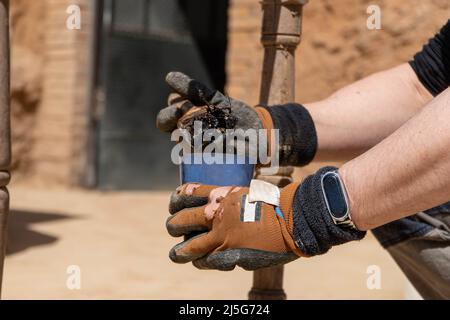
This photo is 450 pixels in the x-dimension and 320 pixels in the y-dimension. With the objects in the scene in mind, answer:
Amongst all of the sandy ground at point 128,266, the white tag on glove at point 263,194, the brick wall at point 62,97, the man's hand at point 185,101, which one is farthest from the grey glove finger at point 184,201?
the brick wall at point 62,97

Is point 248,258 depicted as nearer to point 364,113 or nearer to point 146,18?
point 364,113

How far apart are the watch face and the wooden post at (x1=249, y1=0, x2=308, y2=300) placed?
27.6 inches

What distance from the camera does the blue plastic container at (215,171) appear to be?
1683 millimetres

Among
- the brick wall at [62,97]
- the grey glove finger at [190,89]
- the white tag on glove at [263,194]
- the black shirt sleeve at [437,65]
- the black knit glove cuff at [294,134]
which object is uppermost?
the brick wall at [62,97]

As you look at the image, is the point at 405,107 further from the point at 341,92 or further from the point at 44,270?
the point at 44,270

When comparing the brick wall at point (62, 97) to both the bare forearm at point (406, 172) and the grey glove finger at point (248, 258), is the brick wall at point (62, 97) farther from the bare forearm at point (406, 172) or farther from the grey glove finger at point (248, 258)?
the bare forearm at point (406, 172)

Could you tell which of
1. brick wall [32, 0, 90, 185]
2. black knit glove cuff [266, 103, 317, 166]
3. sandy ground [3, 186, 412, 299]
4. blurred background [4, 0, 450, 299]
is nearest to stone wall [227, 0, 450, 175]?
blurred background [4, 0, 450, 299]

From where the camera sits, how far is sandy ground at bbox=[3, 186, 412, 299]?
3.34 m

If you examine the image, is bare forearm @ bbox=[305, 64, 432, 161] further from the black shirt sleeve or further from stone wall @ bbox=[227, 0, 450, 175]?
stone wall @ bbox=[227, 0, 450, 175]

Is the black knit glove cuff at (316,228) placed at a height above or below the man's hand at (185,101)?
below

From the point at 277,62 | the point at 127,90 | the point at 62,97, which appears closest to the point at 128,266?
the point at 277,62

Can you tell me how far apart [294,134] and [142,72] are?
532 centimetres

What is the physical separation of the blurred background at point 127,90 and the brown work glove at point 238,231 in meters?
2.33
